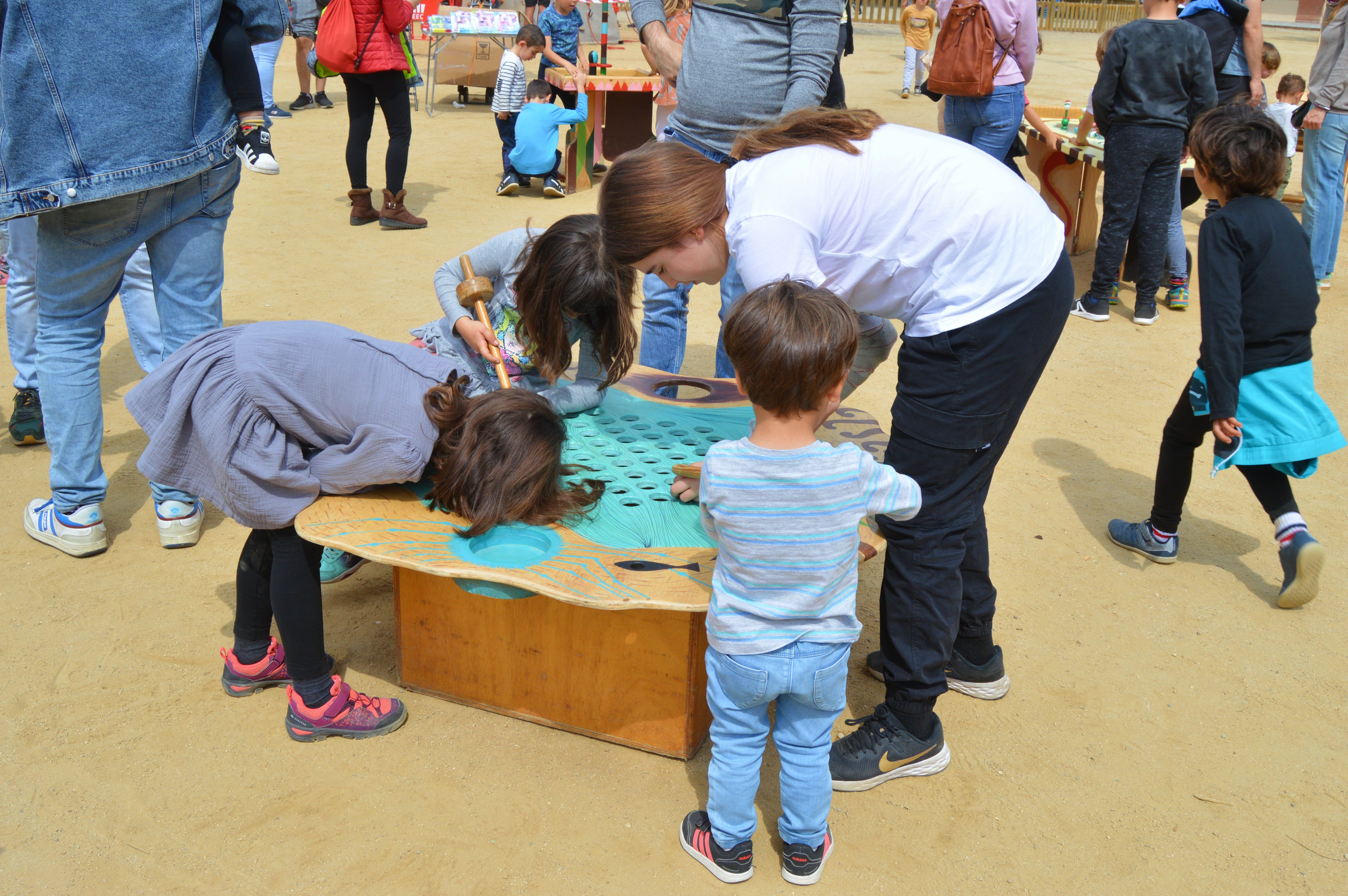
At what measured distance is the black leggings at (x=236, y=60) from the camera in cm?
239

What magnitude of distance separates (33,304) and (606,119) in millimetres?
5109

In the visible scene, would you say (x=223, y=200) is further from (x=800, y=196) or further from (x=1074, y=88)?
(x=1074, y=88)

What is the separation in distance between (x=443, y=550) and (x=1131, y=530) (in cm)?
201

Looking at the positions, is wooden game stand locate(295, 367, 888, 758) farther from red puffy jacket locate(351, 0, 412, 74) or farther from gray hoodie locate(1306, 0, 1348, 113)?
gray hoodie locate(1306, 0, 1348, 113)

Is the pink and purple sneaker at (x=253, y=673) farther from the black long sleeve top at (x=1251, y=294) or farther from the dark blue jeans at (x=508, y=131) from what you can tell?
the dark blue jeans at (x=508, y=131)

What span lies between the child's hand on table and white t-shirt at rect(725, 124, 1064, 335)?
53 centimetres

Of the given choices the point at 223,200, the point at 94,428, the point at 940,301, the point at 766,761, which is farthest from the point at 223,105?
the point at 766,761

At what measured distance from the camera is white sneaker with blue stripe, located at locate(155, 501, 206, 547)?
267 cm

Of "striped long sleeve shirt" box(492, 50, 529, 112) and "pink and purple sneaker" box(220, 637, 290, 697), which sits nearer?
"pink and purple sneaker" box(220, 637, 290, 697)

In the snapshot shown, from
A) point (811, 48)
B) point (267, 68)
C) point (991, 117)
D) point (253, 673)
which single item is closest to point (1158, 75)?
point (991, 117)

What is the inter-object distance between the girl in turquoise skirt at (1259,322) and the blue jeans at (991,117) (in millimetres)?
2211

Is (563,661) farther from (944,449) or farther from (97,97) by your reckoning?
(97,97)

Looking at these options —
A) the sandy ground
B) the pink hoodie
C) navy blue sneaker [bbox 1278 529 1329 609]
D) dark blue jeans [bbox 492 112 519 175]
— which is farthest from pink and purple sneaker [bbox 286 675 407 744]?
dark blue jeans [bbox 492 112 519 175]

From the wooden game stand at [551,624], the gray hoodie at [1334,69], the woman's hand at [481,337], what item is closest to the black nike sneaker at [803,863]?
the wooden game stand at [551,624]
